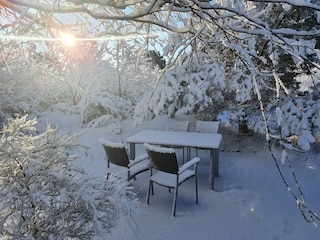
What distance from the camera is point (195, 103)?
6.51 meters

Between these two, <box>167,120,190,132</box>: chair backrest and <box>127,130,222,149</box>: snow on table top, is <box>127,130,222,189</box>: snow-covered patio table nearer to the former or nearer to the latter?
<box>127,130,222,149</box>: snow on table top

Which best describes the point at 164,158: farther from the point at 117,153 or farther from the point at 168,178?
the point at 117,153

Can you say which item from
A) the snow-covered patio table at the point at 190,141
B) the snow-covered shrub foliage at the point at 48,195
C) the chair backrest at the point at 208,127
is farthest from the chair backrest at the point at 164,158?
the chair backrest at the point at 208,127

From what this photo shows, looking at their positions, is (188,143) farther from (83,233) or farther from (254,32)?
→ (254,32)

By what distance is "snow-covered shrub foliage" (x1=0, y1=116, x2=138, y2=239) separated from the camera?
71.5 inches

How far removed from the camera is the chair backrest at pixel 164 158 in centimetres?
332

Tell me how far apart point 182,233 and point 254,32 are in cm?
243

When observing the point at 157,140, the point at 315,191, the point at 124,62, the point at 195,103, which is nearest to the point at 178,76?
the point at 195,103

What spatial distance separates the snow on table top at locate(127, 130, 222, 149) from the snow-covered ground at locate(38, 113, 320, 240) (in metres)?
0.70

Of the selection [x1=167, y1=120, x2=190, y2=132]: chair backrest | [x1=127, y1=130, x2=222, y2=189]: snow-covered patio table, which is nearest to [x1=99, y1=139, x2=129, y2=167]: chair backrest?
[x1=127, y1=130, x2=222, y2=189]: snow-covered patio table

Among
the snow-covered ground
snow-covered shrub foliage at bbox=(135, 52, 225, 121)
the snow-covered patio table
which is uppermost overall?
snow-covered shrub foliage at bbox=(135, 52, 225, 121)

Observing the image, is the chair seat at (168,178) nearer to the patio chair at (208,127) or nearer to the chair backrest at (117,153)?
the chair backrest at (117,153)

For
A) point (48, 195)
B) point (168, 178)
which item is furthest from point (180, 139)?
point (48, 195)

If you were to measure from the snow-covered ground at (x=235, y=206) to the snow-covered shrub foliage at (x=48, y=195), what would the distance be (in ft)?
1.11
